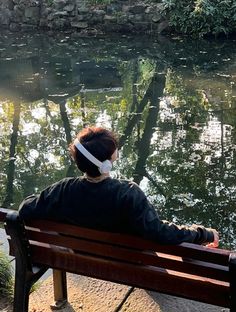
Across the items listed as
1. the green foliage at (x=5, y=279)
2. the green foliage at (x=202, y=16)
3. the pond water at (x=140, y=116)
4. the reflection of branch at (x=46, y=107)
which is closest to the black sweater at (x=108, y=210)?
the green foliage at (x=5, y=279)

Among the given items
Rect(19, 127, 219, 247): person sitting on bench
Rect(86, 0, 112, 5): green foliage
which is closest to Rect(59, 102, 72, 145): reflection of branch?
Rect(19, 127, 219, 247): person sitting on bench

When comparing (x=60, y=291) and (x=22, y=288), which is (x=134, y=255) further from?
(x=60, y=291)

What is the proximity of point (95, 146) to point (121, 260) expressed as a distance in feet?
1.69

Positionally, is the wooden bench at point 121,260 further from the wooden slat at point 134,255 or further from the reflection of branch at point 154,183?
the reflection of branch at point 154,183

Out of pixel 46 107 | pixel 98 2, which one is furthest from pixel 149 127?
pixel 98 2

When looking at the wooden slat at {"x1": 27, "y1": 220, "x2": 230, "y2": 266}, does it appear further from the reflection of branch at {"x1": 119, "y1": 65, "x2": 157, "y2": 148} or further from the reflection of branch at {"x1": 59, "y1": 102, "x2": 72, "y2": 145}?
the reflection of branch at {"x1": 59, "y1": 102, "x2": 72, "y2": 145}

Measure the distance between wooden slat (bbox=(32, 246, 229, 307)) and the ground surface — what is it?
54 cm

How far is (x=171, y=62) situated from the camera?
1191 centimetres

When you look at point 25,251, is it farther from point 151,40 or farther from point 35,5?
point 35,5

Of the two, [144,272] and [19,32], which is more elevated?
[144,272]

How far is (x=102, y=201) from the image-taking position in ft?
7.79

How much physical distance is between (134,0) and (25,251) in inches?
555

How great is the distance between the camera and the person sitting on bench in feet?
7.57

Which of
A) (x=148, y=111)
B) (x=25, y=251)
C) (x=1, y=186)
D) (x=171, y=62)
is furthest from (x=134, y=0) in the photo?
(x=25, y=251)
